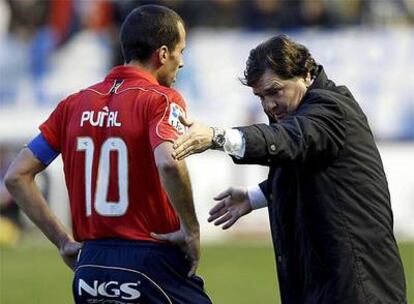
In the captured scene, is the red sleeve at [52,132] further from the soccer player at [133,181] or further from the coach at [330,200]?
the coach at [330,200]

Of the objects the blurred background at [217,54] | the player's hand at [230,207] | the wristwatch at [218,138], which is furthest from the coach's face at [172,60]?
the blurred background at [217,54]

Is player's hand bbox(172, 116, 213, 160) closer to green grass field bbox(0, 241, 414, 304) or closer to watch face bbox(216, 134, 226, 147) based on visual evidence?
watch face bbox(216, 134, 226, 147)

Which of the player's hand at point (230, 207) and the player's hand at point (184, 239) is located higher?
the player's hand at point (230, 207)

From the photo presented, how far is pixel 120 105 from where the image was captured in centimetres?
645

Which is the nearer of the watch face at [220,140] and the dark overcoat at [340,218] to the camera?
the watch face at [220,140]

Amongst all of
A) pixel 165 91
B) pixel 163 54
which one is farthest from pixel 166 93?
pixel 163 54

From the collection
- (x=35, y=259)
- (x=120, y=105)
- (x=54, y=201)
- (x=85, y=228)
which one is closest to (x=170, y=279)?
(x=85, y=228)

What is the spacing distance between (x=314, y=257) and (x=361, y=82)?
54.4 feet

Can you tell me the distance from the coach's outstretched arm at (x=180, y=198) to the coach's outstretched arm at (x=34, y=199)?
2.10 ft

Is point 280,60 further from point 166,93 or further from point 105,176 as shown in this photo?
point 105,176

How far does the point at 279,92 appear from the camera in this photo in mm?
6062

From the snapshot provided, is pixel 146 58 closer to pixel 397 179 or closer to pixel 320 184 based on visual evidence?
pixel 320 184

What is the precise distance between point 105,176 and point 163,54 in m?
0.72

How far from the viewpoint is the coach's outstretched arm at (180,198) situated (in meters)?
6.15
